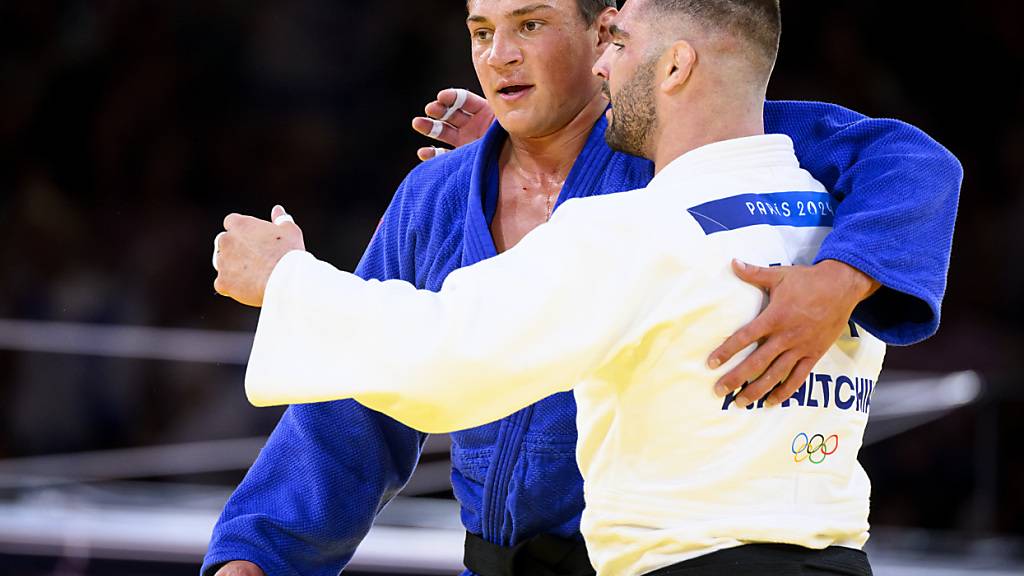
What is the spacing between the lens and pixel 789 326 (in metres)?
1.20

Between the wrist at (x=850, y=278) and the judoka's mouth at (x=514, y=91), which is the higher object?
the judoka's mouth at (x=514, y=91)

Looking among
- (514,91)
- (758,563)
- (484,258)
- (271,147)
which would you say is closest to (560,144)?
(514,91)

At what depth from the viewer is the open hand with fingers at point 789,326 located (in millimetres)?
1179

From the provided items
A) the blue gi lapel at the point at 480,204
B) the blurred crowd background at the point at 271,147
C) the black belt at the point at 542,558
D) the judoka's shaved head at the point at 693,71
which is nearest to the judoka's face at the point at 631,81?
the judoka's shaved head at the point at 693,71

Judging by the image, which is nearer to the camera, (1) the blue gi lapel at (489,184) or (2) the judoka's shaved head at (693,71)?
(2) the judoka's shaved head at (693,71)

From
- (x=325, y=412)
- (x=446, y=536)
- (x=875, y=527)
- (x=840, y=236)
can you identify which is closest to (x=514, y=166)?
(x=325, y=412)

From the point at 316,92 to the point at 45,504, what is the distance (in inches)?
91.1

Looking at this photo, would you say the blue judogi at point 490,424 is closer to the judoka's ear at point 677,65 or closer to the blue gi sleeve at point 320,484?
the blue gi sleeve at point 320,484

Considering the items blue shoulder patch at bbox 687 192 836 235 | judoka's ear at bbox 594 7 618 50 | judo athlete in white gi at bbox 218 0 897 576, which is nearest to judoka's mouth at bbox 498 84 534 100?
judoka's ear at bbox 594 7 618 50

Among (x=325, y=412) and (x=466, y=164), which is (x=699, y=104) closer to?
(x=466, y=164)

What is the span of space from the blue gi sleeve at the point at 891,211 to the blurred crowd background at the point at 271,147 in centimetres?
311

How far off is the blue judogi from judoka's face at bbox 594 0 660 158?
22cm

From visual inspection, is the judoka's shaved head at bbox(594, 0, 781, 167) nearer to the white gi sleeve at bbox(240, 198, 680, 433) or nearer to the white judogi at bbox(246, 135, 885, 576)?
the white judogi at bbox(246, 135, 885, 576)

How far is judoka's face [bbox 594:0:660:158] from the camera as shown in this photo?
1.34 metres
